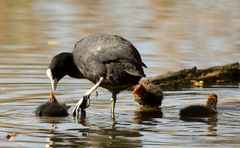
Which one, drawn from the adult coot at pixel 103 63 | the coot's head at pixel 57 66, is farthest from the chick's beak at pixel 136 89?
the coot's head at pixel 57 66

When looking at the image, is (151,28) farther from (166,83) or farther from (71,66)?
(71,66)

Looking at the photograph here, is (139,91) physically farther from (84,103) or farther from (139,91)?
(84,103)

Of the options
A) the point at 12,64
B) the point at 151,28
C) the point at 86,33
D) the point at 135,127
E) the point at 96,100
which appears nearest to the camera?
the point at 135,127

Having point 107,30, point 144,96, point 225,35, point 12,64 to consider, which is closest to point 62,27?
point 107,30

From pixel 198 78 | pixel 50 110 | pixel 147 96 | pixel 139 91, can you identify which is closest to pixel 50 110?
pixel 50 110

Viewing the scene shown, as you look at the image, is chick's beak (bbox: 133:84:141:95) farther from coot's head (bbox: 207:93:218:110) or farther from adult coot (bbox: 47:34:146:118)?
coot's head (bbox: 207:93:218:110)

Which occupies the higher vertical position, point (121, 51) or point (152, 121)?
point (121, 51)

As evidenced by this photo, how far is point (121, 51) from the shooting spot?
9508mm

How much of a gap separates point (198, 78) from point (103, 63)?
2.77 meters

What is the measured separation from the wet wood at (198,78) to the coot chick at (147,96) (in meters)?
0.98

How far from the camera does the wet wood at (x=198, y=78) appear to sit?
11844mm

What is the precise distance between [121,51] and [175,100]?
1695 mm

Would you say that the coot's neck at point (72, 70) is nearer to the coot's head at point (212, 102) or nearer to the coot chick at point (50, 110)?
the coot chick at point (50, 110)

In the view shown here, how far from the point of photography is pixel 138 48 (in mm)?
14531
